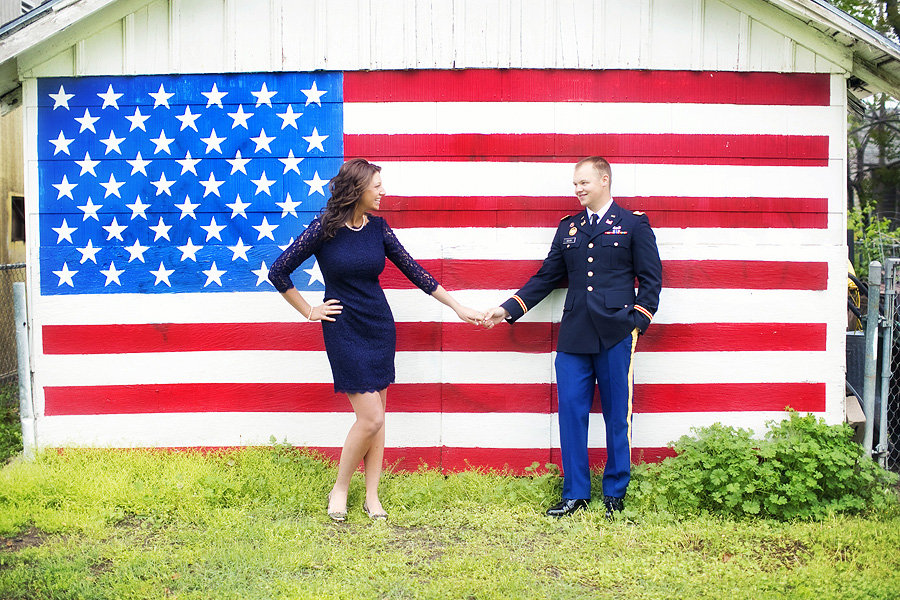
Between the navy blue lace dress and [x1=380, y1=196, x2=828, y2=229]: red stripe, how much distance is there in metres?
0.85

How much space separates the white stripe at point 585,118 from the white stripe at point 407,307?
1173 millimetres

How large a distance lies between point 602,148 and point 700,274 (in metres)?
1.15

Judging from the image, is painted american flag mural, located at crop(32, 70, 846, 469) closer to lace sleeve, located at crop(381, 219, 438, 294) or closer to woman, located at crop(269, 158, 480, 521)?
lace sleeve, located at crop(381, 219, 438, 294)

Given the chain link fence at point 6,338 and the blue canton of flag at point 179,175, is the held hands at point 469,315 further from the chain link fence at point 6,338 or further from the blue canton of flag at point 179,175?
the chain link fence at point 6,338

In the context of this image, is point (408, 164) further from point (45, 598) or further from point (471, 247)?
point (45, 598)

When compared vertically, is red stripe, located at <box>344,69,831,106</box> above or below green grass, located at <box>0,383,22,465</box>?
above

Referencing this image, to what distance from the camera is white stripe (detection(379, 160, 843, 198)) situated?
222 inches

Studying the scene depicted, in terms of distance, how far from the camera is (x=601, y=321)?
504 cm

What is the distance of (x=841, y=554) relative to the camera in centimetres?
447

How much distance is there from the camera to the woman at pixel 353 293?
187 inches

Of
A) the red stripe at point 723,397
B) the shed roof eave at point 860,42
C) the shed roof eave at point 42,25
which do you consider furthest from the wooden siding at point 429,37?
the red stripe at point 723,397

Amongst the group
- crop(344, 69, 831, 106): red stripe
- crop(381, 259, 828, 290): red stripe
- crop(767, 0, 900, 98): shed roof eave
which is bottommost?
crop(381, 259, 828, 290): red stripe

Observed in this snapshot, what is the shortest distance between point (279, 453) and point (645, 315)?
2774 mm

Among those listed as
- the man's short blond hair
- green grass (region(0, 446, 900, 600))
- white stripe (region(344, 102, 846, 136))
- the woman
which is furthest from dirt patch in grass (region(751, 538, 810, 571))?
white stripe (region(344, 102, 846, 136))
